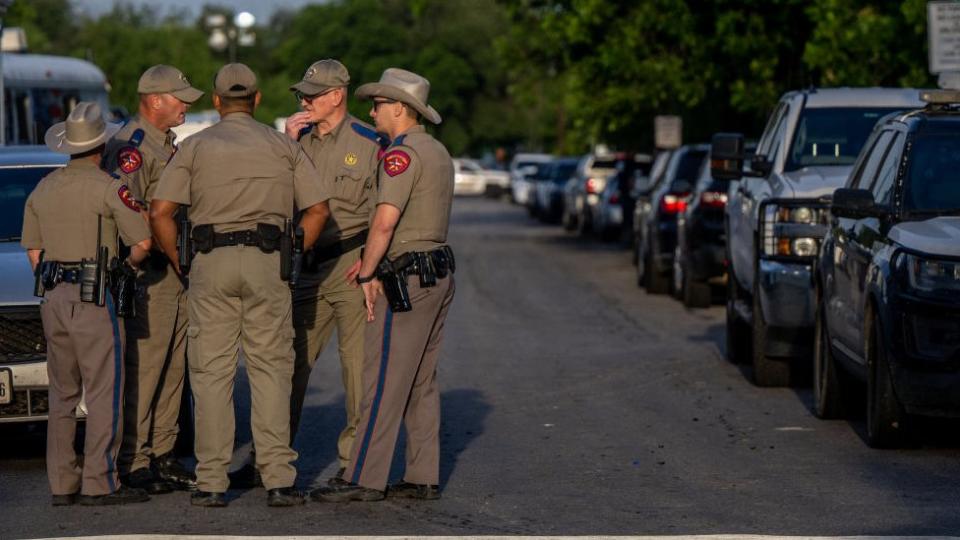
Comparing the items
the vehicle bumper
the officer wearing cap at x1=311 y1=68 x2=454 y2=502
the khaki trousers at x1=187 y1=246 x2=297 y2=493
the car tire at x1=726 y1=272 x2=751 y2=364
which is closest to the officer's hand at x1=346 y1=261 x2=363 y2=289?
the officer wearing cap at x1=311 y1=68 x2=454 y2=502

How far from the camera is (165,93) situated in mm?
9609

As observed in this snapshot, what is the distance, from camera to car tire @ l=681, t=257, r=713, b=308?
21.1m

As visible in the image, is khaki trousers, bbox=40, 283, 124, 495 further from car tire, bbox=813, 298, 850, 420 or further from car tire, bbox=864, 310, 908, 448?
car tire, bbox=813, 298, 850, 420

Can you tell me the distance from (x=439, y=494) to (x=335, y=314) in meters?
1.01

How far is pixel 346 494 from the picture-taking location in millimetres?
8898

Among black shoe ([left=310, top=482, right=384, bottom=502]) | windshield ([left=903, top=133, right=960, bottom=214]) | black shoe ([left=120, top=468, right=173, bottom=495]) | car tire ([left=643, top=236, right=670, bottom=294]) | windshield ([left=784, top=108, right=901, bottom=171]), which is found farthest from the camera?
car tire ([left=643, top=236, right=670, bottom=294])

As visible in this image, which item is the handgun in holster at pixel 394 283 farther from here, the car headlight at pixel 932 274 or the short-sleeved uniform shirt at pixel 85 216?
the car headlight at pixel 932 274

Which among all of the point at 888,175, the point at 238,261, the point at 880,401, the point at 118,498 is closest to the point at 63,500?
the point at 118,498

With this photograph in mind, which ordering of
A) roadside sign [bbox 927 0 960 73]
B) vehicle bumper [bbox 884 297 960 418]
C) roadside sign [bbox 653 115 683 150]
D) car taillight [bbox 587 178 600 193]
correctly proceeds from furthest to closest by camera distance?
1. car taillight [bbox 587 178 600 193]
2. roadside sign [bbox 653 115 683 150]
3. roadside sign [bbox 927 0 960 73]
4. vehicle bumper [bbox 884 297 960 418]

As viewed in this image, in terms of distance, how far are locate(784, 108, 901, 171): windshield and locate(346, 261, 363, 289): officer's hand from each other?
19.6 feet

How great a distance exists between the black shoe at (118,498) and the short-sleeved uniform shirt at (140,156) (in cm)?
139

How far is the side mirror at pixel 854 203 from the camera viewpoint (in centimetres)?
1076

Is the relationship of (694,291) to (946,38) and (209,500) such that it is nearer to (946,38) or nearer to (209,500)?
(946,38)

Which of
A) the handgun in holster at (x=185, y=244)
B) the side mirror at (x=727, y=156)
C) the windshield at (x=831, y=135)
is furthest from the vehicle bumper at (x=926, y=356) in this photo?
the windshield at (x=831, y=135)
